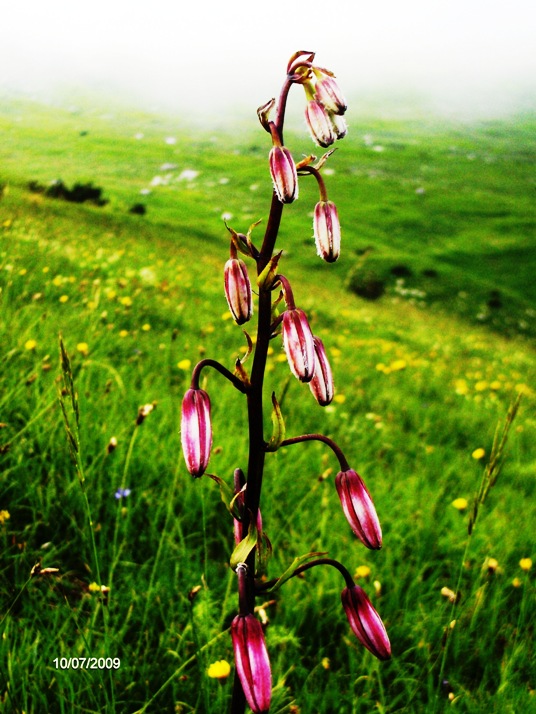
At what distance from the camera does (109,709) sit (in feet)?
5.05

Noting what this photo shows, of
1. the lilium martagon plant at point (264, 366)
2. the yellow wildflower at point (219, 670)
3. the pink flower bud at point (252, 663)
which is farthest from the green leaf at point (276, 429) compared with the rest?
the yellow wildflower at point (219, 670)

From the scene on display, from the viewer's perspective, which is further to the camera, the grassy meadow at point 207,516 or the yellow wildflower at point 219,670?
the grassy meadow at point 207,516

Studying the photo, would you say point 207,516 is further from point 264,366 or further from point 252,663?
point 264,366

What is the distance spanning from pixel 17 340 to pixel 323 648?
2.31 meters

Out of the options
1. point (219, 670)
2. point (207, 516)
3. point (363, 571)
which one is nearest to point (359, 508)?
point (219, 670)

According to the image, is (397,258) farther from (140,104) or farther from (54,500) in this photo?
(140,104)

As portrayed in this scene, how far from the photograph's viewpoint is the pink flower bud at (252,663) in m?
1.20

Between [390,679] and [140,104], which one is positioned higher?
[140,104]

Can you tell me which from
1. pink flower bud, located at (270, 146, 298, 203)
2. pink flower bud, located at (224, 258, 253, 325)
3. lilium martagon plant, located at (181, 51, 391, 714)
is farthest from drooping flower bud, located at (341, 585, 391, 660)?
pink flower bud, located at (270, 146, 298, 203)

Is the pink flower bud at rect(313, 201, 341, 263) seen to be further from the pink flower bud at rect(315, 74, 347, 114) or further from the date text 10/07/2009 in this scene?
the date text 10/07/2009

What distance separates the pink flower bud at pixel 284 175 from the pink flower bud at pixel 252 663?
0.88 m

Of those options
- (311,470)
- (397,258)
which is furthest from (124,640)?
(397,258)

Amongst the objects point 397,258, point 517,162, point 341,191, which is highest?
point 517,162

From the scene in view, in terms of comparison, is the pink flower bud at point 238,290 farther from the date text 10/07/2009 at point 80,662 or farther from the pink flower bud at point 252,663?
the date text 10/07/2009 at point 80,662
